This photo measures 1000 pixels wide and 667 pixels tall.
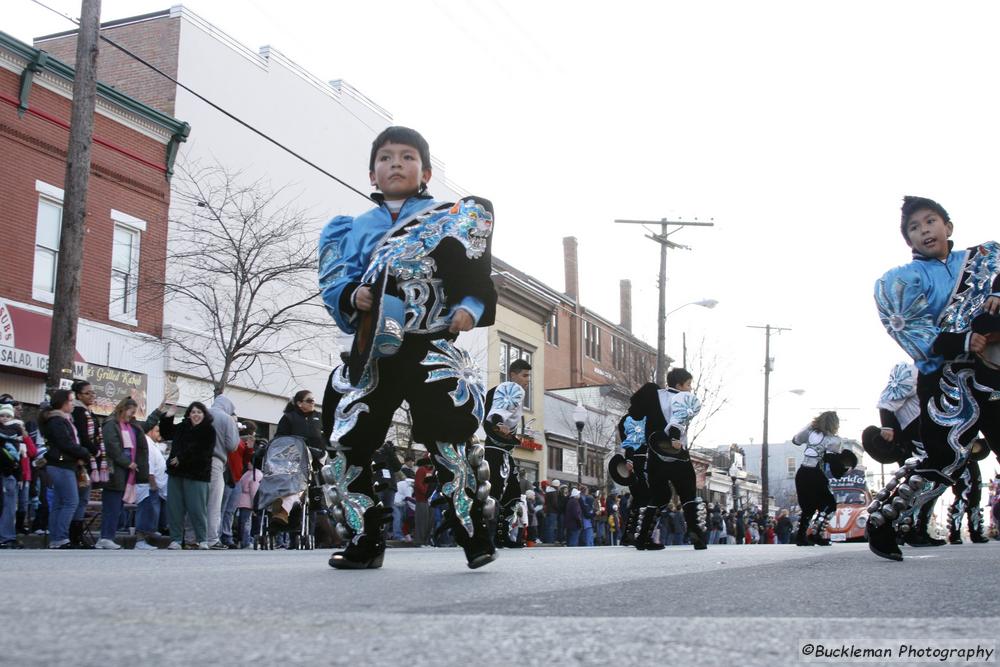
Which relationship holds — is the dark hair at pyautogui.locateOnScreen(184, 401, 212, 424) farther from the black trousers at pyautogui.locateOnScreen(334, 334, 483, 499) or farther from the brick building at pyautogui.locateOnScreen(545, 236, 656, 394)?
the brick building at pyautogui.locateOnScreen(545, 236, 656, 394)

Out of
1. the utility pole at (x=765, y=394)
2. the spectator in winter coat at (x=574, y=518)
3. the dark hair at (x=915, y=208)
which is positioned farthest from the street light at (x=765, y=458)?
the dark hair at (x=915, y=208)

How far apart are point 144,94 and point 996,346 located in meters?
22.9

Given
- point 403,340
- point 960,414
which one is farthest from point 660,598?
point 960,414

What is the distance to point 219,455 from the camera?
43.3ft

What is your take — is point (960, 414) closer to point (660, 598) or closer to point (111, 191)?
point (660, 598)

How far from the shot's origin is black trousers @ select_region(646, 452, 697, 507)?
39.7 feet

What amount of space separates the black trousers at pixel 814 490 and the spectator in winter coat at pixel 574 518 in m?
11.9

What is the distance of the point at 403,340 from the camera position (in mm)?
5004

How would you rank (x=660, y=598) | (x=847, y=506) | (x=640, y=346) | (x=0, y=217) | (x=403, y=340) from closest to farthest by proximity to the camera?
(x=660, y=598) → (x=403, y=340) → (x=0, y=217) → (x=847, y=506) → (x=640, y=346)

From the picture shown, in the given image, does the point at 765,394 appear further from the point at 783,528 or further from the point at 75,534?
the point at 75,534

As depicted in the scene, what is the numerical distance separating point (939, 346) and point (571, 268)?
49.2m

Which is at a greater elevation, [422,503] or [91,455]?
[91,455]

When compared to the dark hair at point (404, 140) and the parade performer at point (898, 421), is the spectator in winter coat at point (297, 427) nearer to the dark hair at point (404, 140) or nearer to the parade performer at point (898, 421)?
the parade performer at point (898, 421)

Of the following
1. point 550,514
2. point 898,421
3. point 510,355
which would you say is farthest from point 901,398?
point 510,355
